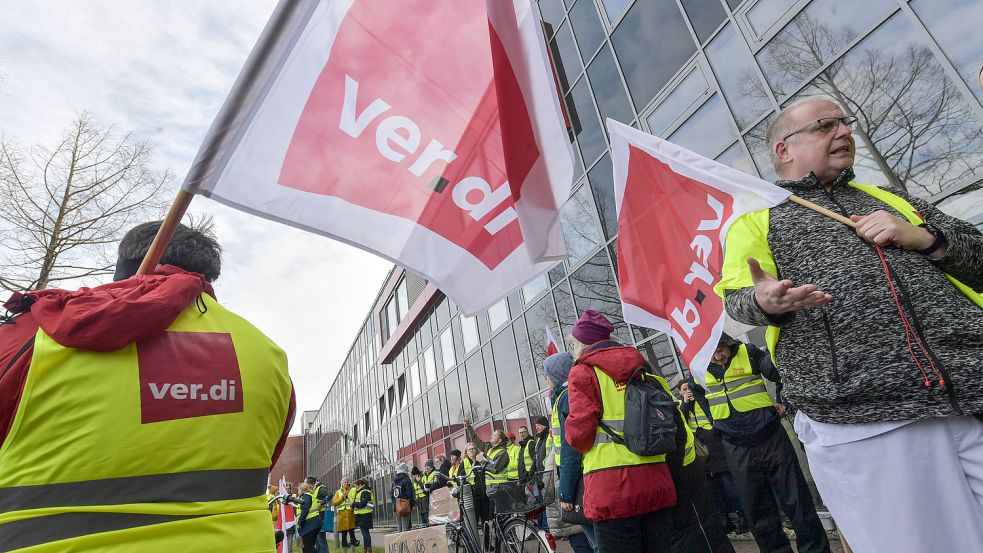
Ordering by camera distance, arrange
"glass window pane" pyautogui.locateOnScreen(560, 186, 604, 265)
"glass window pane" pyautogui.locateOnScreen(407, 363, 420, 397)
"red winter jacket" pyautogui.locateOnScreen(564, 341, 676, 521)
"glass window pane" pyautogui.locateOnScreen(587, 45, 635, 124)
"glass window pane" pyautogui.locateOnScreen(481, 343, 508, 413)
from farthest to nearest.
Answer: "glass window pane" pyautogui.locateOnScreen(407, 363, 420, 397), "glass window pane" pyautogui.locateOnScreen(481, 343, 508, 413), "glass window pane" pyautogui.locateOnScreen(560, 186, 604, 265), "glass window pane" pyautogui.locateOnScreen(587, 45, 635, 124), "red winter jacket" pyautogui.locateOnScreen(564, 341, 676, 521)

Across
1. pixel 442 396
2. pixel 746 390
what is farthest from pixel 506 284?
Answer: pixel 442 396

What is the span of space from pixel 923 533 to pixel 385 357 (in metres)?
29.2

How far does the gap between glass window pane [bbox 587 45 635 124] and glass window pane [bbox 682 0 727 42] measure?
5.89ft

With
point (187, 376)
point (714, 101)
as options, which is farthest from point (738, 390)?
point (187, 376)

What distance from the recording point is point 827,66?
20.0ft

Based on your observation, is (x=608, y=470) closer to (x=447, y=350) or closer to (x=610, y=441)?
(x=610, y=441)

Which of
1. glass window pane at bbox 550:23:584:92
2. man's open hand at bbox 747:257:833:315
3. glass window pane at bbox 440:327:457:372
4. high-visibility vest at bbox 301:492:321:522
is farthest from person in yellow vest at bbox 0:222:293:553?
glass window pane at bbox 440:327:457:372

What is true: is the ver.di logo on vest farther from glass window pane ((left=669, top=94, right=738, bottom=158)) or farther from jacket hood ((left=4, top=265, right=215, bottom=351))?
glass window pane ((left=669, top=94, right=738, bottom=158))

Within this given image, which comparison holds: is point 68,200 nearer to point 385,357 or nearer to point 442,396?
point 442,396

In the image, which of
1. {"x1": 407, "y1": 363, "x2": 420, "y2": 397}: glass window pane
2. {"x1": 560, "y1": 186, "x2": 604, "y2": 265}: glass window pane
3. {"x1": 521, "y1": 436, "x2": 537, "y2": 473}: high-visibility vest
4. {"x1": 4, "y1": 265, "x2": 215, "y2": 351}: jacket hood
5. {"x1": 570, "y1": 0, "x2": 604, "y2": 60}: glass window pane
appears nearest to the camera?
{"x1": 4, "y1": 265, "x2": 215, "y2": 351}: jacket hood

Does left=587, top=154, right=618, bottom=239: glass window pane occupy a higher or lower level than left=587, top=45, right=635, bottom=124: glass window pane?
lower

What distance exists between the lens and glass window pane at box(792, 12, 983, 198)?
199 inches

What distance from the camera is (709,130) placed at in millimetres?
7855

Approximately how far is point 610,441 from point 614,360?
1.54 feet
